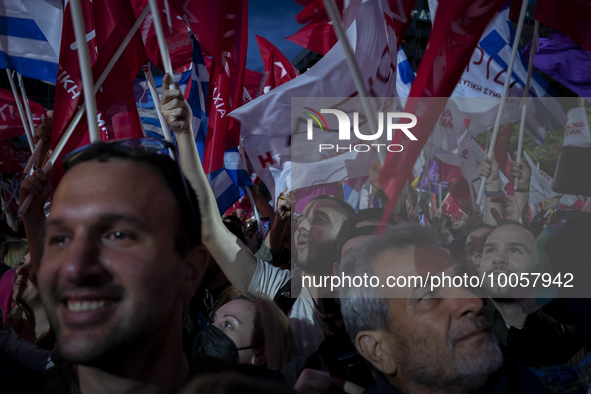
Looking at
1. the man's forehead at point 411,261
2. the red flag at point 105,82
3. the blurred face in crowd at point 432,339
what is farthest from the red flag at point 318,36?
the blurred face in crowd at point 432,339

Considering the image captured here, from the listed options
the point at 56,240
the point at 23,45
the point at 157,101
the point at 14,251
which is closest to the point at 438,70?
the point at 56,240

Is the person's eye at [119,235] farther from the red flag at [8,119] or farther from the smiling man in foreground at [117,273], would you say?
the red flag at [8,119]

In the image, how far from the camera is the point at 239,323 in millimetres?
2504

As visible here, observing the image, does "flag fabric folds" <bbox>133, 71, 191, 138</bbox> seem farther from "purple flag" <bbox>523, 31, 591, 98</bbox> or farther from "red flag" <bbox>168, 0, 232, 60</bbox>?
"purple flag" <bbox>523, 31, 591, 98</bbox>

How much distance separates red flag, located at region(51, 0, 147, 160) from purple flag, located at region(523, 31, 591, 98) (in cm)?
498

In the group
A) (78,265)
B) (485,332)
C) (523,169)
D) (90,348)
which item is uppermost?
(78,265)

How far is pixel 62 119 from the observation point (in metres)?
3.60

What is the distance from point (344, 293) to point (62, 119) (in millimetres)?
2646

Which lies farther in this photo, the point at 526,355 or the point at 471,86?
the point at 471,86

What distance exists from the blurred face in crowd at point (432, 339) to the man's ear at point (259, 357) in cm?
88

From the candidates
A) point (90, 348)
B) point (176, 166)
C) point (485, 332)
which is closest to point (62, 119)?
point (176, 166)

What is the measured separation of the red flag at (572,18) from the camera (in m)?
4.37

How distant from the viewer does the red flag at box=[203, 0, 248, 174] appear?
464cm

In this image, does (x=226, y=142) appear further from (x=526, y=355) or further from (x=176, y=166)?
(x=176, y=166)
